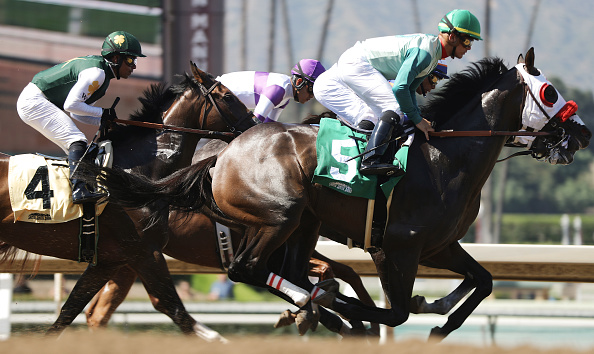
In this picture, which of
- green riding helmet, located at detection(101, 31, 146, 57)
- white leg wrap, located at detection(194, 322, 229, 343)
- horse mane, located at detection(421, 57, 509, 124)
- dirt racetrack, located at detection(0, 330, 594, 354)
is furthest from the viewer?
green riding helmet, located at detection(101, 31, 146, 57)

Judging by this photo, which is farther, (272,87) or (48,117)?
(272,87)

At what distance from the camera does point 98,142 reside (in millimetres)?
5000

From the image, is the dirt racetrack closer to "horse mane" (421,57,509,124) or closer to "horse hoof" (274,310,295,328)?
"horse hoof" (274,310,295,328)

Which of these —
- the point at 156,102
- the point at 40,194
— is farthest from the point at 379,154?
the point at 40,194

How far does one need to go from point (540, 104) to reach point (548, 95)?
7 cm

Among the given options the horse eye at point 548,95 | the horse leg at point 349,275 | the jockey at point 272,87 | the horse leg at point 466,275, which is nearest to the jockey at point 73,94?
the jockey at point 272,87

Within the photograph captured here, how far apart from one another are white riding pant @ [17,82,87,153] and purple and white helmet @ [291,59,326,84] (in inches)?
66.1

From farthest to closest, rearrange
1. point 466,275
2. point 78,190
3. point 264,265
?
point 466,275 → point 78,190 → point 264,265

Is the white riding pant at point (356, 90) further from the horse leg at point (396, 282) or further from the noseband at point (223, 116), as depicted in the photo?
the horse leg at point (396, 282)

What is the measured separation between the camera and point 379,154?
14.7 feet

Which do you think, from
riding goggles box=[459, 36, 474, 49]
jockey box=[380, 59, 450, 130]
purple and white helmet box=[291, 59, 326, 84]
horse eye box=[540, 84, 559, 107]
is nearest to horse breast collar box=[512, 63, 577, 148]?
horse eye box=[540, 84, 559, 107]

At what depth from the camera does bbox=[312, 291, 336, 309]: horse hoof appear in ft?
15.4

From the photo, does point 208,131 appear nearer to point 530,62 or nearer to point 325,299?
point 325,299

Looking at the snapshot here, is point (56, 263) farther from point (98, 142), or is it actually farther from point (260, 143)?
point (260, 143)
